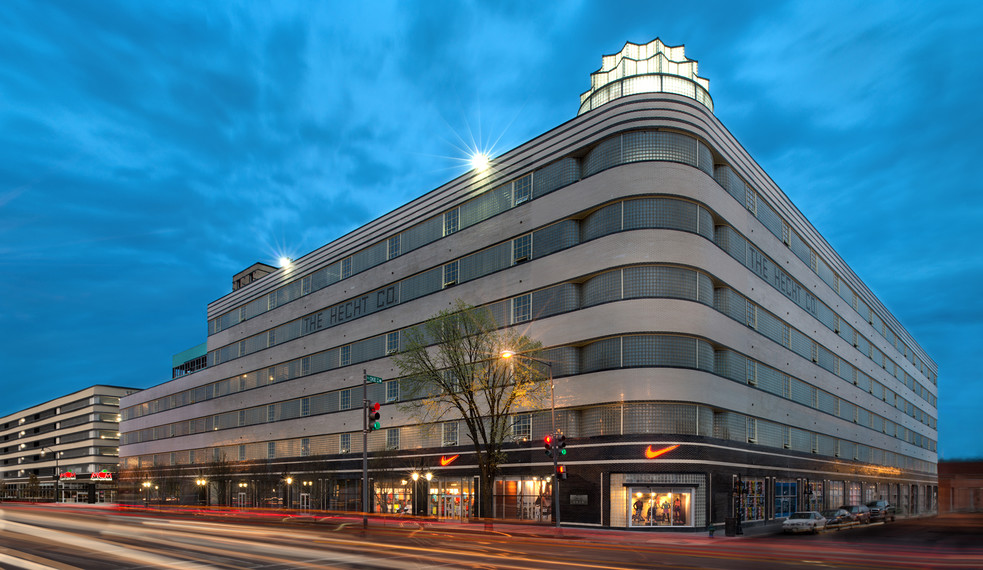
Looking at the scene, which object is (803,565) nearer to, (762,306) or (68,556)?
(68,556)

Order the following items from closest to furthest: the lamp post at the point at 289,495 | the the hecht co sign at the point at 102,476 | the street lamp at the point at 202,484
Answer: the lamp post at the point at 289,495 → the street lamp at the point at 202,484 → the the hecht co sign at the point at 102,476

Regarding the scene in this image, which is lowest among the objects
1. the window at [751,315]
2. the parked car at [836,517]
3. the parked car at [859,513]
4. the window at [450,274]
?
the parked car at [859,513]

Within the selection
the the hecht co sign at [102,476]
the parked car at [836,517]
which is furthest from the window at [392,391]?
the the hecht co sign at [102,476]

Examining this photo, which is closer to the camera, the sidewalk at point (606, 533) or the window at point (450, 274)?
the sidewalk at point (606, 533)

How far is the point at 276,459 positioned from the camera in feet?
249

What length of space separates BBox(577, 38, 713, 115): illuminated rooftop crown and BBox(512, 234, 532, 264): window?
11.2m

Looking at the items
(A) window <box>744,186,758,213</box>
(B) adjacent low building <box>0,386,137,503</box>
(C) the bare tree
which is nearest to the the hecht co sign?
A: (B) adjacent low building <box>0,386,137,503</box>

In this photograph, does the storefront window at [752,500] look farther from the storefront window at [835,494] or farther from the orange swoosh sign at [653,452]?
the storefront window at [835,494]

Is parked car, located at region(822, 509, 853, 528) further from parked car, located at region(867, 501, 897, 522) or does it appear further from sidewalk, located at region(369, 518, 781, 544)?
parked car, located at region(867, 501, 897, 522)

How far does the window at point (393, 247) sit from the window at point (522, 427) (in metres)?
22.0

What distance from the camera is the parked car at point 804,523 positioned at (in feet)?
141

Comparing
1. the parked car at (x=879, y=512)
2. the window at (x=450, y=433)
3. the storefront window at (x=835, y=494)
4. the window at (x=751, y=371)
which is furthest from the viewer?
the storefront window at (x=835, y=494)

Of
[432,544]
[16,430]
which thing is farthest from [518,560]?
[16,430]

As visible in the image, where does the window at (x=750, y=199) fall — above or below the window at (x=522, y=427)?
above
